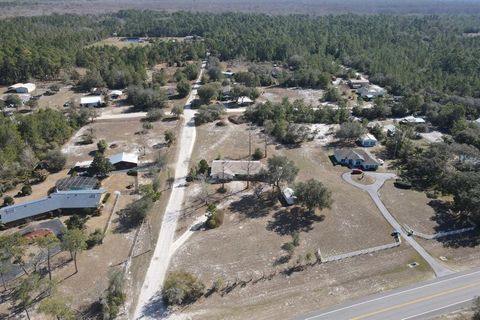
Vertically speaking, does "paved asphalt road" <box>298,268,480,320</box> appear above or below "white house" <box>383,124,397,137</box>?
below

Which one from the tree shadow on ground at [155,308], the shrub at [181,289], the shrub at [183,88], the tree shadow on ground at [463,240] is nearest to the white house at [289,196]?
the tree shadow on ground at [463,240]

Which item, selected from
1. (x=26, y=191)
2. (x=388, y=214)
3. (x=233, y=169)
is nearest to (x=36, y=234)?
(x=26, y=191)

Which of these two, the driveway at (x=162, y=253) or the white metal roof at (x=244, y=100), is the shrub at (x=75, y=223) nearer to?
the driveway at (x=162, y=253)

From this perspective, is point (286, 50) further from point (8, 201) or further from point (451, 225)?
point (8, 201)

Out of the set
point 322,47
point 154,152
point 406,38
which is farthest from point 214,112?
point 406,38

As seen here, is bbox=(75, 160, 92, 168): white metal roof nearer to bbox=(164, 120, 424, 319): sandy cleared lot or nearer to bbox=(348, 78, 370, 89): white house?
bbox=(164, 120, 424, 319): sandy cleared lot

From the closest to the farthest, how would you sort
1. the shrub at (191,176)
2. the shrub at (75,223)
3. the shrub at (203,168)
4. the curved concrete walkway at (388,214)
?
the curved concrete walkway at (388,214), the shrub at (75,223), the shrub at (191,176), the shrub at (203,168)

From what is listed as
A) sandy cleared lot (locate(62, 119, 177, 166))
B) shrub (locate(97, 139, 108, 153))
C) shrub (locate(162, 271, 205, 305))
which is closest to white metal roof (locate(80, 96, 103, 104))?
sandy cleared lot (locate(62, 119, 177, 166))
